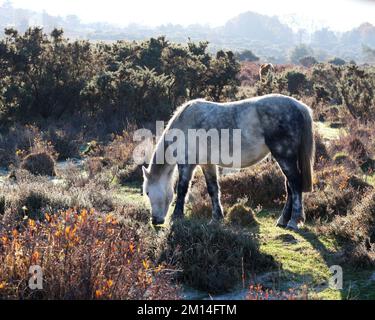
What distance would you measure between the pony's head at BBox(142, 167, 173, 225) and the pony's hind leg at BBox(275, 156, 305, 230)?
173 cm

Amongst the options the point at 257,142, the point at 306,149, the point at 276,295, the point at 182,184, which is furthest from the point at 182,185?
the point at 276,295

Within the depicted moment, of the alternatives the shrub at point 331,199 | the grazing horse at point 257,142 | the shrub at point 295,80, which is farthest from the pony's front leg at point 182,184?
the shrub at point 295,80

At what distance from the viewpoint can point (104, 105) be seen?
60.8ft

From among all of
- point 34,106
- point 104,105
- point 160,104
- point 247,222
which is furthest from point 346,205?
point 34,106

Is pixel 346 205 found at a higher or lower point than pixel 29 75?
lower

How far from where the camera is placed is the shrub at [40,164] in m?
→ 12.4

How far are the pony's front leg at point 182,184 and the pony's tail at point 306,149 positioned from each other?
5.48 feet

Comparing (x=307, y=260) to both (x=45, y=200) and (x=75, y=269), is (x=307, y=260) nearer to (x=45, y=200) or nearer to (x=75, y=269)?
(x=75, y=269)

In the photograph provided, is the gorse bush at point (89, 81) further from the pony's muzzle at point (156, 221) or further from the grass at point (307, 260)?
the grass at point (307, 260)

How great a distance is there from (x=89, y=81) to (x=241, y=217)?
12.1 metres

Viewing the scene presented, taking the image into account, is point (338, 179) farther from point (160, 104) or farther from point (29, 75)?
point (29, 75)

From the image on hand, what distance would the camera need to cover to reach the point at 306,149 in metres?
8.09

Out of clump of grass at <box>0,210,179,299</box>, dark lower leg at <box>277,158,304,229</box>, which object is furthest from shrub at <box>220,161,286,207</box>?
clump of grass at <box>0,210,179,299</box>

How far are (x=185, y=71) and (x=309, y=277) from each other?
46.8 ft
